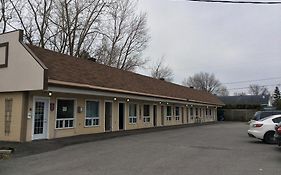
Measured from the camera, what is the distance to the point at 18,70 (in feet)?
54.2

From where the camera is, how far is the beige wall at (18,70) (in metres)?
15.6

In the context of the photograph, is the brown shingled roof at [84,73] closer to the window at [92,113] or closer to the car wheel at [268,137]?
the window at [92,113]

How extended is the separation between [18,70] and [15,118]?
7.96ft

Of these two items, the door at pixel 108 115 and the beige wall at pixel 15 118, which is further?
the door at pixel 108 115

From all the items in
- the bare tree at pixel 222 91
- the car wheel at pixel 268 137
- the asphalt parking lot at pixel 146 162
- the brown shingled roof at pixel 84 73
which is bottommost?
the asphalt parking lot at pixel 146 162

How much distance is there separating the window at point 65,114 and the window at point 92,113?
5.00ft

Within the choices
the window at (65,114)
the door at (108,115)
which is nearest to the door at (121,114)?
the door at (108,115)

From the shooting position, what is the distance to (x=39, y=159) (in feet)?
36.7

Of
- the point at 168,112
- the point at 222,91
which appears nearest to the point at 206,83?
the point at 222,91

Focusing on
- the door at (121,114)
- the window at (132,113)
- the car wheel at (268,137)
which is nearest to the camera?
the car wheel at (268,137)

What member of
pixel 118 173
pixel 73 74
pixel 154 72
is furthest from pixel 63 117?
pixel 154 72

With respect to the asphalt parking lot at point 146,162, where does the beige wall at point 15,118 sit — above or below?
above

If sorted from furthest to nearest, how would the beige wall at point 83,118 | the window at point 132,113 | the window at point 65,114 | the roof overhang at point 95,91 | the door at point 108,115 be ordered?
the window at point 132,113, the door at point 108,115, the window at point 65,114, the beige wall at point 83,118, the roof overhang at point 95,91

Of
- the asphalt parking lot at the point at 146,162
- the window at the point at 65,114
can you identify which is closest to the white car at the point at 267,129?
the asphalt parking lot at the point at 146,162
